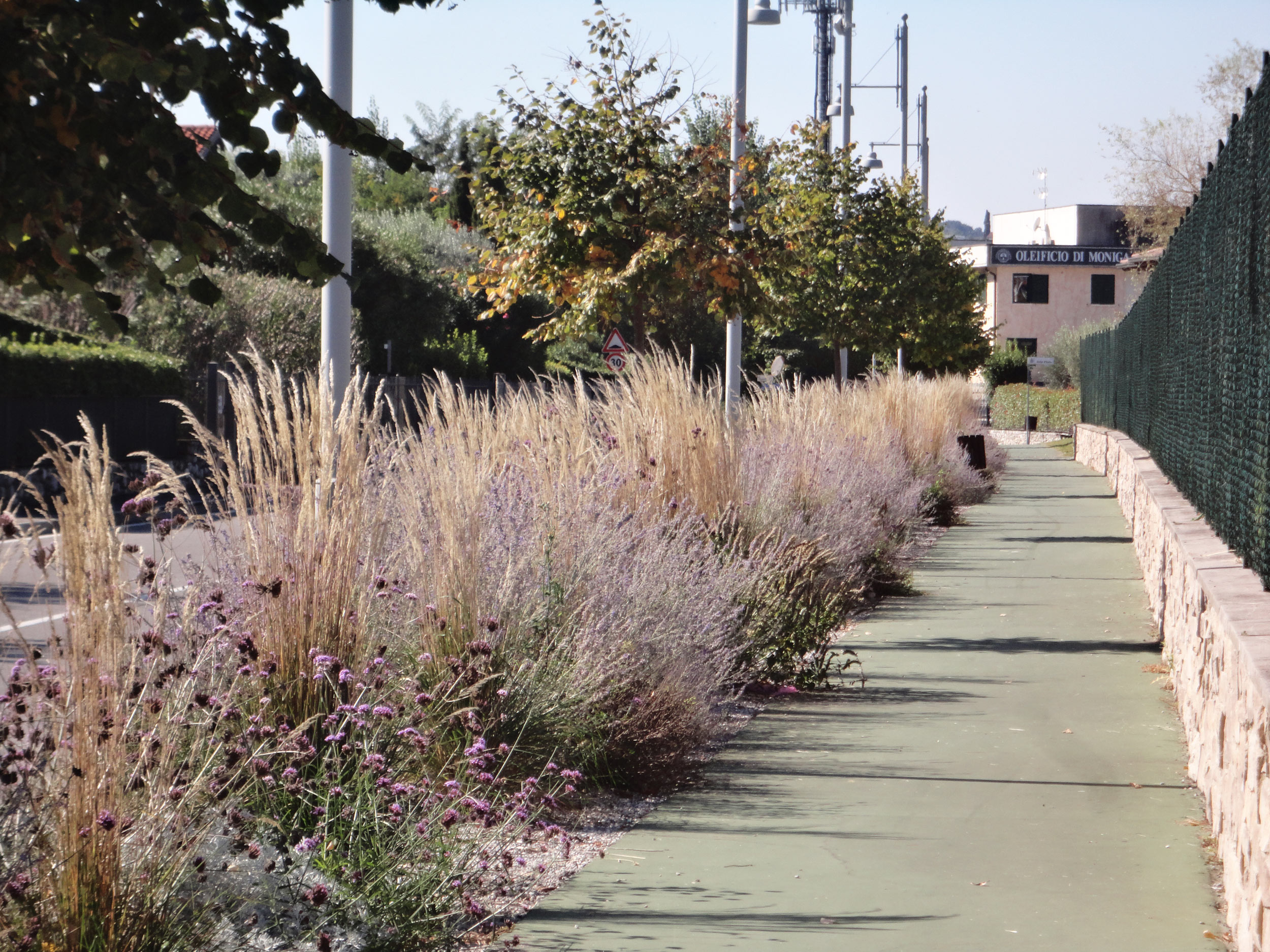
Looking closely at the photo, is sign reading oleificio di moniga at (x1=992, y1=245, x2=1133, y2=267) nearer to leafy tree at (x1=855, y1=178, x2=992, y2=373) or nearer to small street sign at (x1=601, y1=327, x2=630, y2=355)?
leafy tree at (x1=855, y1=178, x2=992, y2=373)

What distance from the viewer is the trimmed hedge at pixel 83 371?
1961 cm

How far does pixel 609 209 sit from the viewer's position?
42.4 feet

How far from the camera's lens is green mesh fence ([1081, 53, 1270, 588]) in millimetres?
5680

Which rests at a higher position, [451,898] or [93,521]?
[93,521]

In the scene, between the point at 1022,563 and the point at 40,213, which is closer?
the point at 40,213

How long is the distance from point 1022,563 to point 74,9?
1221cm

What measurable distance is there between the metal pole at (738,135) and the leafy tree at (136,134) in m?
12.0

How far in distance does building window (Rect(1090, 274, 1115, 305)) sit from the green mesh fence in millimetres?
65991

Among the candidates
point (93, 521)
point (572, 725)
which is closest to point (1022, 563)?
point (572, 725)

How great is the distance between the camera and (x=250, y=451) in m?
5.29

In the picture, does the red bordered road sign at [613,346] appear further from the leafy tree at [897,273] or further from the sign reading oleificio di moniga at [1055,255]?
the sign reading oleificio di moniga at [1055,255]

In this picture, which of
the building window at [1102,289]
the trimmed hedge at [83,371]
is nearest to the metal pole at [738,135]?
the trimmed hedge at [83,371]

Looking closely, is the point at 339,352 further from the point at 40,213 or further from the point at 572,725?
the point at 40,213

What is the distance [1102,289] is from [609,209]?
68.5 metres
